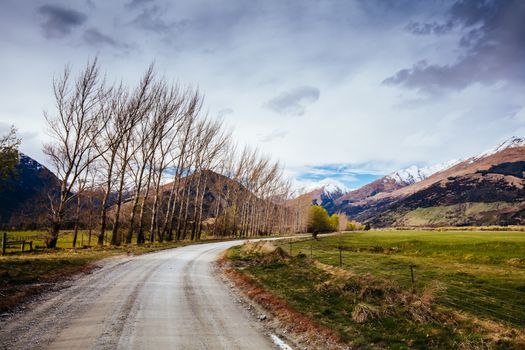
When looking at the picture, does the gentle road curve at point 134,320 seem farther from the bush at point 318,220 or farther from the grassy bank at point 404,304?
the bush at point 318,220

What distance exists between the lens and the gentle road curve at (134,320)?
7.53 meters

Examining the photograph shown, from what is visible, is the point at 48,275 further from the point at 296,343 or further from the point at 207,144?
the point at 207,144

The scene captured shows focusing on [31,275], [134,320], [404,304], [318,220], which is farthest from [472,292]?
[318,220]

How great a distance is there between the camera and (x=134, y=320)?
912 cm

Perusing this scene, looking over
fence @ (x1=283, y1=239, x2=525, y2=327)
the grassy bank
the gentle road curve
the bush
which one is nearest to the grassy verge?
the gentle road curve

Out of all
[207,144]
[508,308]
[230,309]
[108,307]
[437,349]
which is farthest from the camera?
[207,144]

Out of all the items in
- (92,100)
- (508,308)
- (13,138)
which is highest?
(92,100)

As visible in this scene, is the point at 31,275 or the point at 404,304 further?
the point at 31,275

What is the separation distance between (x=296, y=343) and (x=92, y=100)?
98.6 ft

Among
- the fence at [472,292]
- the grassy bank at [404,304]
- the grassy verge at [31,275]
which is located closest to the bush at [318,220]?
the fence at [472,292]

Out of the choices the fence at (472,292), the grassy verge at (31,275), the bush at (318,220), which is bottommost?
the fence at (472,292)

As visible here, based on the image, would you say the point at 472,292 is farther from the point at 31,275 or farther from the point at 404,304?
the point at 31,275

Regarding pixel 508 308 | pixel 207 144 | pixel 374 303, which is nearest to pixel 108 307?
pixel 374 303

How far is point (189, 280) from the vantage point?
1608 cm
